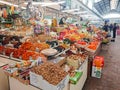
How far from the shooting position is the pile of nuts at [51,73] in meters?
1.99

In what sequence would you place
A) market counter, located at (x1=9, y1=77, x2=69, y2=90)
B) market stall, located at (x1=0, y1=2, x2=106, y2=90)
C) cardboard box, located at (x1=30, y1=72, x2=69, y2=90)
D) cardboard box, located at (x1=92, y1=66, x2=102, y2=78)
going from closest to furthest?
cardboard box, located at (x1=30, y1=72, x2=69, y2=90) < market stall, located at (x1=0, y1=2, x2=106, y2=90) < market counter, located at (x1=9, y1=77, x2=69, y2=90) < cardboard box, located at (x1=92, y1=66, x2=102, y2=78)

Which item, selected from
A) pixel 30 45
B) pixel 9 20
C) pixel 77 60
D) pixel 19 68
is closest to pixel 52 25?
pixel 9 20

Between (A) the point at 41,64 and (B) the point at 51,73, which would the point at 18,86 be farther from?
(B) the point at 51,73

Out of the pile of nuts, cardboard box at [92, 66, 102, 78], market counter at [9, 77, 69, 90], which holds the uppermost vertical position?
the pile of nuts

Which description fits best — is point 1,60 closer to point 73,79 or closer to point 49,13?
point 73,79

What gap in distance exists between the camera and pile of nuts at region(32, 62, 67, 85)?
6.53ft

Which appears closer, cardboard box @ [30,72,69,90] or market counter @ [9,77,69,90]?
cardboard box @ [30,72,69,90]

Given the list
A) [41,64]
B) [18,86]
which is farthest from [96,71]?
[18,86]

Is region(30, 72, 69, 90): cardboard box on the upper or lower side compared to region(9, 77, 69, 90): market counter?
upper

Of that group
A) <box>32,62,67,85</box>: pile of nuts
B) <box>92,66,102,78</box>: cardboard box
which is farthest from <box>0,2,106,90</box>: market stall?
<box>92,66,102,78</box>: cardboard box

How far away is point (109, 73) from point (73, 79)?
8.61ft

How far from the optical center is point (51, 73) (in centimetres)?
211

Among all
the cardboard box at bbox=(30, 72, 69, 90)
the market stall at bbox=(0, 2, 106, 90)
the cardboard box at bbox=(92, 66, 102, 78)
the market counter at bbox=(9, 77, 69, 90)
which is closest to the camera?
the cardboard box at bbox=(30, 72, 69, 90)

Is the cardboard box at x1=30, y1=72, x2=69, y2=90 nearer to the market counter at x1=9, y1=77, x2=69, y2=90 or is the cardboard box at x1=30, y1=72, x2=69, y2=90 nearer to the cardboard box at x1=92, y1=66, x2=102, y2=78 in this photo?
the market counter at x1=9, y1=77, x2=69, y2=90
